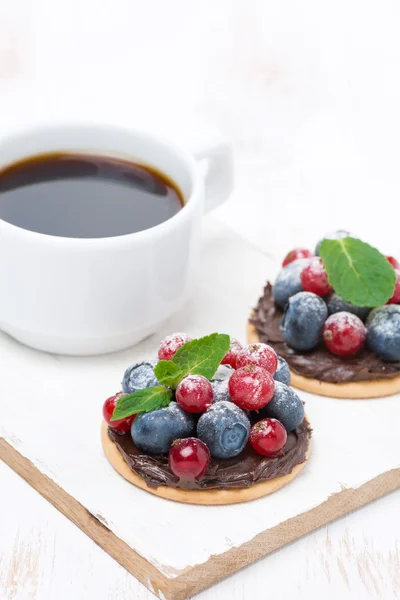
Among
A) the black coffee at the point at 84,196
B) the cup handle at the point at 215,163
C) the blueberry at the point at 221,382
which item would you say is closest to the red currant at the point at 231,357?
the blueberry at the point at 221,382

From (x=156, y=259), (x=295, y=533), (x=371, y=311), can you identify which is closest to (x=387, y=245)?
(x=371, y=311)

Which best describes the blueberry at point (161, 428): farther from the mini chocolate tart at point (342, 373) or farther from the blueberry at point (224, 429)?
the mini chocolate tart at point (342, 373)

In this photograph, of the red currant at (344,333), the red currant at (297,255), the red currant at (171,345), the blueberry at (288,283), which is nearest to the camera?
the red currant at (171,345)

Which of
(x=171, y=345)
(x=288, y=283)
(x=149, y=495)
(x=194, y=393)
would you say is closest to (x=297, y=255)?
(x=288, y=283)

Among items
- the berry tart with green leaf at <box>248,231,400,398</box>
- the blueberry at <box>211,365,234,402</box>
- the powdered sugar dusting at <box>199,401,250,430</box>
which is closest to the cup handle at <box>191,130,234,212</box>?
the berry tart with green leaf at <box>248,231,400,398</box>

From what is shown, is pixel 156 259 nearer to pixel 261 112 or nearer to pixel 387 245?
pixel 387 245

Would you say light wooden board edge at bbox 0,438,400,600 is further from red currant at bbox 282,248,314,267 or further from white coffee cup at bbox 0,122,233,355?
red currant at bbox 282,248,314,267
